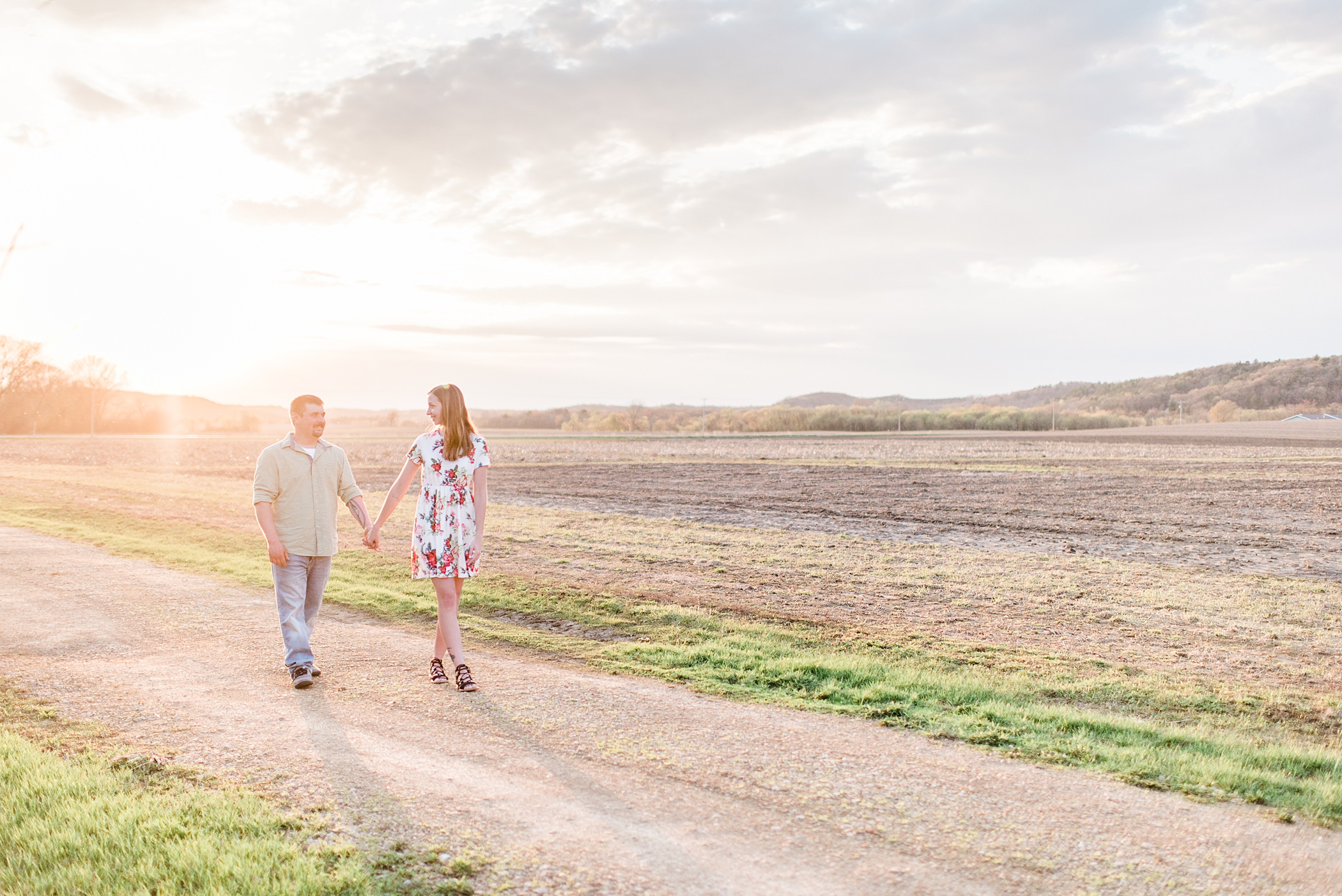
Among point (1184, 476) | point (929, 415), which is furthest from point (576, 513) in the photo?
point (929, 415)

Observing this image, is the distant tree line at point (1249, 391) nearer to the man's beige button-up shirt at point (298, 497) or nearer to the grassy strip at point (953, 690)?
the grassy strip at point (953, 690)

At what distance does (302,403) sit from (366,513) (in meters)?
0.97

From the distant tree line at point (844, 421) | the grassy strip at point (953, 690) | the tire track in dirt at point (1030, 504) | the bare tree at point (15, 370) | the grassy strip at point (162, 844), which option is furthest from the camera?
the distant tree line at point (844, 421)

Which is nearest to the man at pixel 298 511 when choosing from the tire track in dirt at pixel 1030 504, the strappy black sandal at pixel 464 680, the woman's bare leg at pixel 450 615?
the woman's bare leg at pixel 450 615

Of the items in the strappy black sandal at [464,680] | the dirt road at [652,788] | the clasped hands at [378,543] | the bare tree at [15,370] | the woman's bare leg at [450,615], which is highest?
the bare tree at [15,370]

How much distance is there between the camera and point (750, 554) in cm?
1363

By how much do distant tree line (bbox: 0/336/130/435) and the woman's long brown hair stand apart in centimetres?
9087

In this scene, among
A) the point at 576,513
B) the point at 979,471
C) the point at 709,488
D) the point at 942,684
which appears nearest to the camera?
the point at 942,684

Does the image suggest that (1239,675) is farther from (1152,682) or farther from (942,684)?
(942,684)

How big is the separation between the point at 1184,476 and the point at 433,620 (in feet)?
91.1

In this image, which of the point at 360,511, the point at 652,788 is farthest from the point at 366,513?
the point at 652,788

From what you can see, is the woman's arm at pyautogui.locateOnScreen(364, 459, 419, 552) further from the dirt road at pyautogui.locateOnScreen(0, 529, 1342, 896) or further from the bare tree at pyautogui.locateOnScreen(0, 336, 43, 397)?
the bare tree at pyautogui.locateOnScreen(0, 336, 43, 397)

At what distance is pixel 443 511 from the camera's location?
620cm

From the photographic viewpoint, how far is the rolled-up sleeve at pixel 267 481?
6.21m
